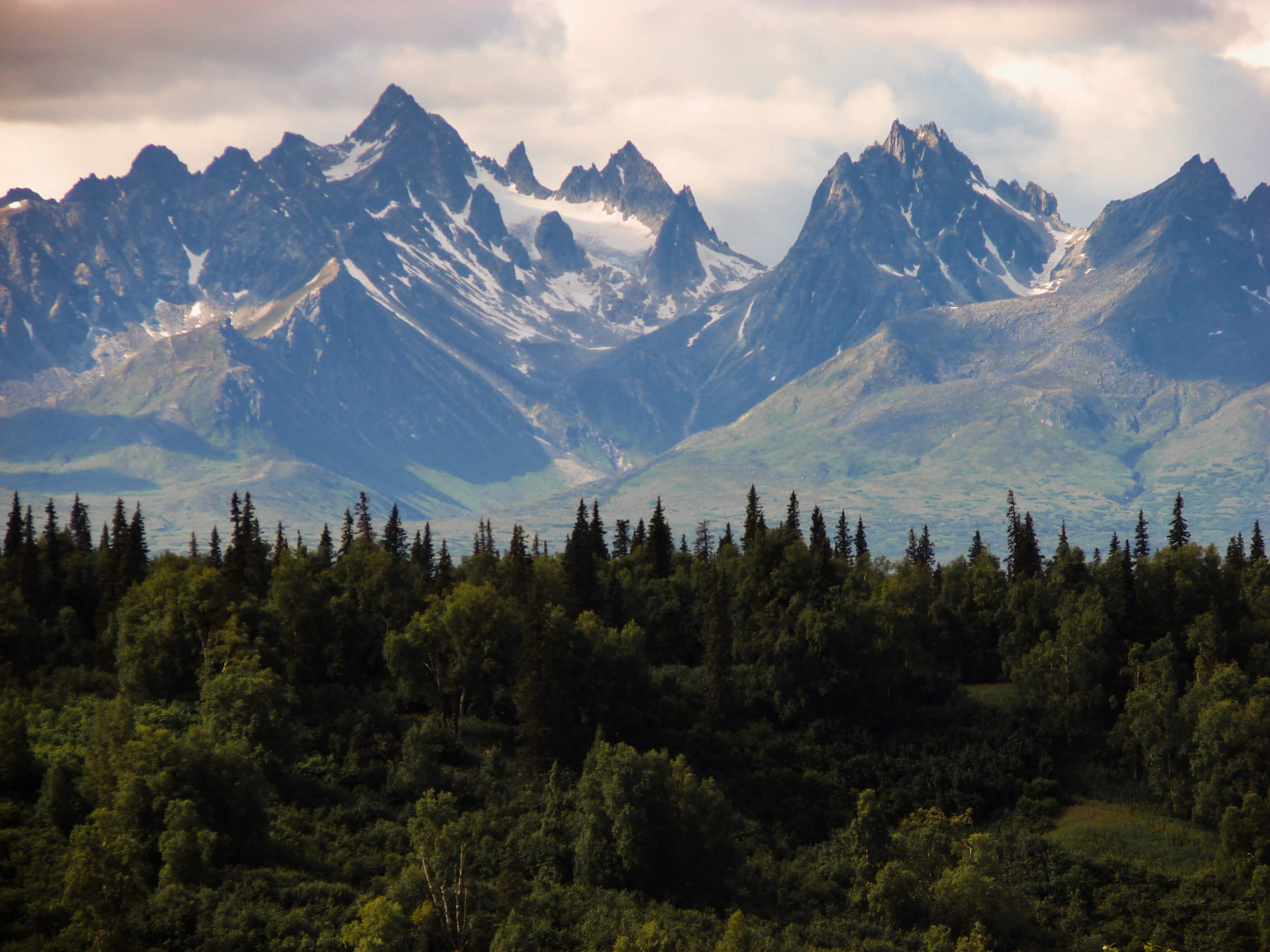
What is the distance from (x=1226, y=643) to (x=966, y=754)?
36.3 metres

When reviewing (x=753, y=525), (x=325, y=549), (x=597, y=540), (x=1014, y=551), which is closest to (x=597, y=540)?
(x=597, y=540)

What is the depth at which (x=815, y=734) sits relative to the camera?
129125 mm

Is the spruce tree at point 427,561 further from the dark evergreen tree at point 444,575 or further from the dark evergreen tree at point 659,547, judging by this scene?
the dark evergreen tree at point 659,547

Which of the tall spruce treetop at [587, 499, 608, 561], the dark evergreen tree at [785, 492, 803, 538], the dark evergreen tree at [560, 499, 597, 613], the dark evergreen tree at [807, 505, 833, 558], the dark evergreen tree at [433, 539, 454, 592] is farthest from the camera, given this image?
the tall spruce treetop at [587, 499, 608, 561]

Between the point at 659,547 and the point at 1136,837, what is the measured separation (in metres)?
69.3

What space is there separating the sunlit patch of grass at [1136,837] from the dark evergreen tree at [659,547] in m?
59.1

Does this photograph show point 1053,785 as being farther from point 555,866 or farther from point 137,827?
point 137,827

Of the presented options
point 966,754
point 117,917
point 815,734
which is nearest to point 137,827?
point 117,917

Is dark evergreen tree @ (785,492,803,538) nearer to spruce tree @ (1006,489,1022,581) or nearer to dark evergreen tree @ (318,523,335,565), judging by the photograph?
spruce tree @ (1006,489,1022,581)

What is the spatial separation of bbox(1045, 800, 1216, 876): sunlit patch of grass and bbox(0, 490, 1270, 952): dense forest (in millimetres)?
379

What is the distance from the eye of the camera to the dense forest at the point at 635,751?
89.5 m

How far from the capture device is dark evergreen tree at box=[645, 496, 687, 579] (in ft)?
541

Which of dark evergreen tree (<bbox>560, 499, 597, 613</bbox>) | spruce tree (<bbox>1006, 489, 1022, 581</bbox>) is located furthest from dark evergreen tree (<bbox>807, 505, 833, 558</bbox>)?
dark evergreen tree (<bbox>560, 499, 597, 613</bbox>)

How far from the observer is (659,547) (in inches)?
6580
